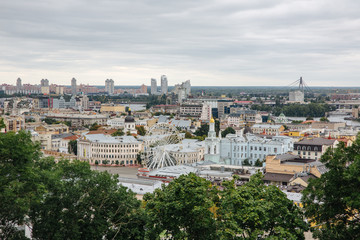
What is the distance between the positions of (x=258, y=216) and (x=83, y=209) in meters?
7.83

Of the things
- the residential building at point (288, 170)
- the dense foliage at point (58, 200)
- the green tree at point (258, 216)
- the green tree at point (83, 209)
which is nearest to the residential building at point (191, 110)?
the residential building at point (288, 170)

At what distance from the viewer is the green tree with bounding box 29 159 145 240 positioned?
70.2 feet

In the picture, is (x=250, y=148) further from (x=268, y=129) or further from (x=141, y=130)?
(x=141, y=130)

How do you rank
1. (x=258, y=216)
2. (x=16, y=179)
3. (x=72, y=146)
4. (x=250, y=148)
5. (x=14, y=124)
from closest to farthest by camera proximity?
(x=258, y=216)
(x=16, y=179)
(x=250, y=148)
(x=72, y=146)
(x=14, y=124)

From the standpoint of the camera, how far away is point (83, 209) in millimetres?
22219

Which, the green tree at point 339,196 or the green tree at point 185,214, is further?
the green tree at point 185,214

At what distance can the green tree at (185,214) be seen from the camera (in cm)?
2105

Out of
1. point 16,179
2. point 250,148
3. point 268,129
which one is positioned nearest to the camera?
point 16,179

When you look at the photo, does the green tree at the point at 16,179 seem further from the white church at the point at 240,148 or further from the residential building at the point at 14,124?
the residential building at the point at 14,124

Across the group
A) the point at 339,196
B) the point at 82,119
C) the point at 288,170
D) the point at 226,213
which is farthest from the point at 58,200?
the point at 82,119

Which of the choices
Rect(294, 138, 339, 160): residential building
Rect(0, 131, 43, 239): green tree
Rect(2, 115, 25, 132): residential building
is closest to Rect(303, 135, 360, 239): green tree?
Rect(0, 131, 43, 239): green tree

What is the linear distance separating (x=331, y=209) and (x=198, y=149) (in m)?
46.5

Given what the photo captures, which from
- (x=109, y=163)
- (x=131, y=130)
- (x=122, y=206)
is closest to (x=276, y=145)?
(x=109, y=163)

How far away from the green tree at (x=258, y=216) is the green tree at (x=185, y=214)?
2.19ft
